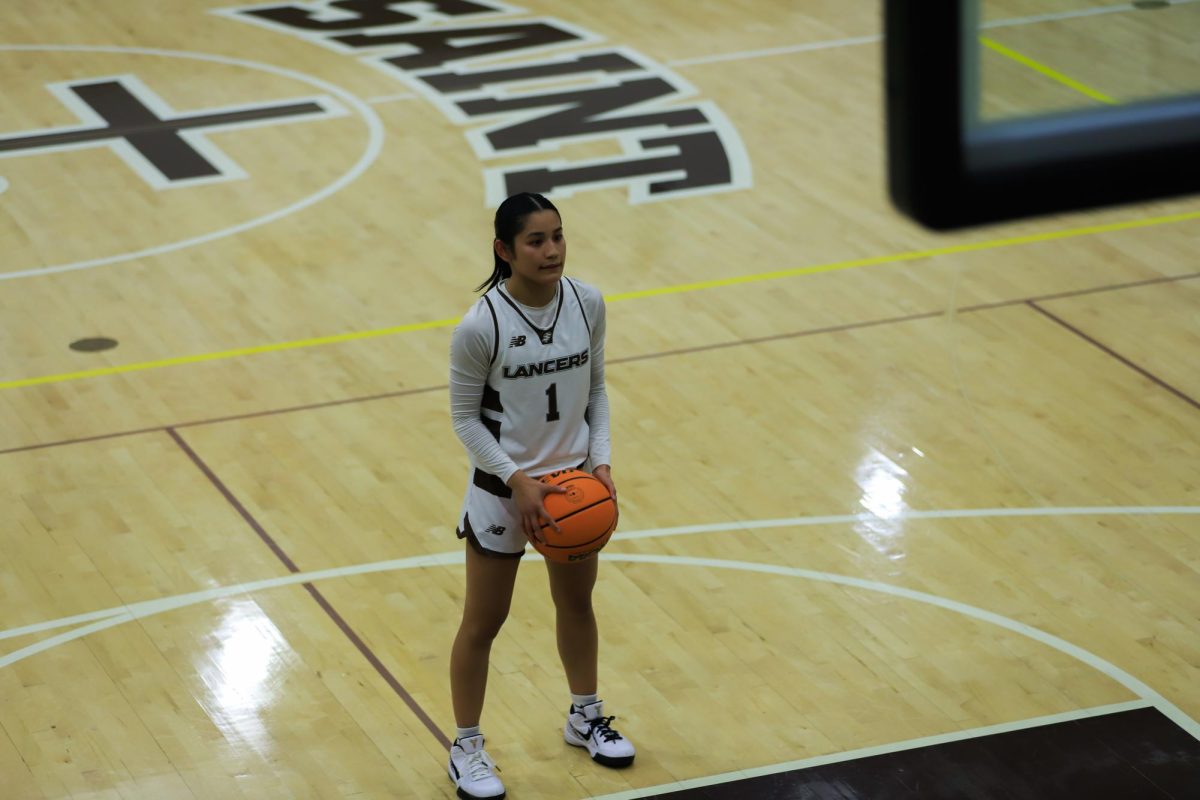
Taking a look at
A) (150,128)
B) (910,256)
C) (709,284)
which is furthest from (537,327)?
(150,128)

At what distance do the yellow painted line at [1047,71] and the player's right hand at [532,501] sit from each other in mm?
2603

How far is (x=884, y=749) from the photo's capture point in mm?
5996

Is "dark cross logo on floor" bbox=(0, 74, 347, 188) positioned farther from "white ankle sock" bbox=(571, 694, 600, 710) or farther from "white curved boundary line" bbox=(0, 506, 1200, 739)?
"white ankle sock" bbox=(571, 694, 600, 710)

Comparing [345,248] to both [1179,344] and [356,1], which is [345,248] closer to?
[1179,344]

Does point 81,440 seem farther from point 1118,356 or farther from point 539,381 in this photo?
point 1118,356

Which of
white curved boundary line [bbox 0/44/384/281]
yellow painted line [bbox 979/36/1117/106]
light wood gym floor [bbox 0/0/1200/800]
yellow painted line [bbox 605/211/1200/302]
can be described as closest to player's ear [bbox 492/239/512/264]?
light wood gym floor [bbox 0/0/1200/800]

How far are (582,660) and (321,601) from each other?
149 centimetres

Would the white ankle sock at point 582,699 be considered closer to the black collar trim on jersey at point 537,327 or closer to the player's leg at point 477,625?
the player's leg at point 477,625

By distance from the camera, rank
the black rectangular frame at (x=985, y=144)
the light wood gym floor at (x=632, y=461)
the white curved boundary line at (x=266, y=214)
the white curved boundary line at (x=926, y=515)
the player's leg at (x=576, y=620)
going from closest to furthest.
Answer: the black rectangular frame at (x=985, y=144)
the player's leg at (x=576, y=620)
the light wood gym floor at (x=632, y=461)
the white curved boundary line at (x=926, y=515)
the white curved boundary line at (x=266, y=214)

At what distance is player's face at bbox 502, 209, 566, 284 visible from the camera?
16.9 feet

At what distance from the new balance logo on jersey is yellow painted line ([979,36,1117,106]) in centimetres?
258

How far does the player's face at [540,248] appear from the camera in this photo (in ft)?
16.9

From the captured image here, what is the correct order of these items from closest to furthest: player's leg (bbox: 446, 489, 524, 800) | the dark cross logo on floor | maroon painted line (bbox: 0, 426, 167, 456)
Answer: player's leg (bbox: 446, 489, 524, 800), maroon painted line (bbox: 0, 426, 167, 456), the dark cross logo on floor

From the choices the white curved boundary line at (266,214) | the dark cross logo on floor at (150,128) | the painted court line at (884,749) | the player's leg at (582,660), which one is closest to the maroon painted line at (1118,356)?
the painted court line at (884,749)
